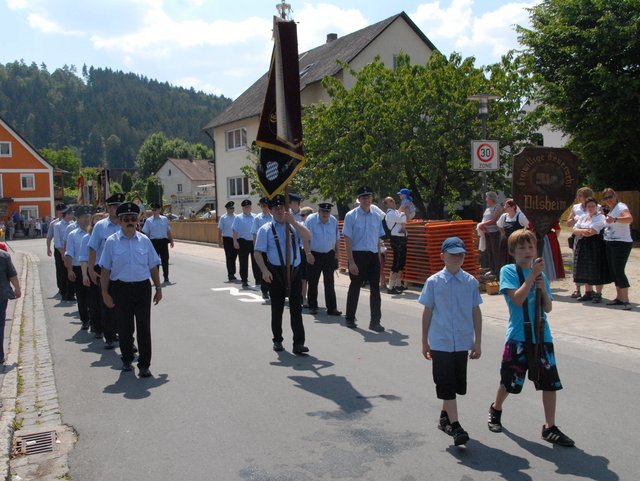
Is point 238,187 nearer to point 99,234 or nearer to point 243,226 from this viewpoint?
point 243,226

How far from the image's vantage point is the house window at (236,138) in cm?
4144

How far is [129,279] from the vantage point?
7.05 m

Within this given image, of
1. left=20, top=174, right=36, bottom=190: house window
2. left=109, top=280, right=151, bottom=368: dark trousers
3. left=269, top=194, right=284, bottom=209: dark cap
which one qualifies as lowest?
left=109, top=280, right=151, bottom=368: dark trousers

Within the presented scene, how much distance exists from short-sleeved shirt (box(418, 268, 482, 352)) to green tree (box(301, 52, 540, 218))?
14068 mm

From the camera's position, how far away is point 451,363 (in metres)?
4.83

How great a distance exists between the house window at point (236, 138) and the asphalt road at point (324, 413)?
3303cm

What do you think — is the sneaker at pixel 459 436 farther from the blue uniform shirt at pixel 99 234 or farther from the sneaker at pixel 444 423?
the blue uniform shirt at pixel 99 234

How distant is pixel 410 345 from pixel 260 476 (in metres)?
4.17

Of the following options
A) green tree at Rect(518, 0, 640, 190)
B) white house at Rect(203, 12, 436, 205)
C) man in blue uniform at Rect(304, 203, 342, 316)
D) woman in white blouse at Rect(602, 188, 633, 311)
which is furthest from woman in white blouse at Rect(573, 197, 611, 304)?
white house at Rect(203, 12, 436, 205)

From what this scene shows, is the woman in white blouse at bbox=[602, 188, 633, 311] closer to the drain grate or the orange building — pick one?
the drain grate

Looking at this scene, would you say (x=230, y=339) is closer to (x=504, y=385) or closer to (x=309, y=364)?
(x=309, y=364)

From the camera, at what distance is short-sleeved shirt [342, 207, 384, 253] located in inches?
373

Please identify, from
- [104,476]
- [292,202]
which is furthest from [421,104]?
[104,476]

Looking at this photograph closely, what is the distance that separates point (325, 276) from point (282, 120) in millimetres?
3464
